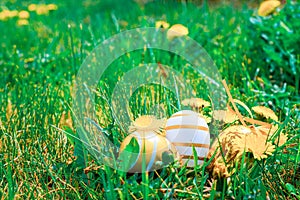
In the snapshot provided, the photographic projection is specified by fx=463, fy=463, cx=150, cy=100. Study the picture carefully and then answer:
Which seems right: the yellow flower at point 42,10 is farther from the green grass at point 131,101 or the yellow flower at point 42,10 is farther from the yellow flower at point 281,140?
the yellow flower at point 281,140

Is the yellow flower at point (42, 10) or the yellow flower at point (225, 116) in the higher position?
the yellow flower at point (42, 10)

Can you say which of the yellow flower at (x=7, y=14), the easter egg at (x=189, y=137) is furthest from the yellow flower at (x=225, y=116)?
the yellow flower at (x=7, y=14)

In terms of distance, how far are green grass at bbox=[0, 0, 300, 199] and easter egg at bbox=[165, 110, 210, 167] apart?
59 mm

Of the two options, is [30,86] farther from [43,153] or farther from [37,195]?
[37,195]

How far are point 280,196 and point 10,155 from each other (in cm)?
98

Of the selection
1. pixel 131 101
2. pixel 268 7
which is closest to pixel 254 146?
pixel 131 101

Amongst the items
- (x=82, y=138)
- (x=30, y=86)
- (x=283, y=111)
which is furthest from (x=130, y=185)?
(x=30, y=86)

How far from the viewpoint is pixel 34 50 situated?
10.1 ft

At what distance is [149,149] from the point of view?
140 cm

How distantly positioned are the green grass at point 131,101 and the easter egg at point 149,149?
0.04 meters

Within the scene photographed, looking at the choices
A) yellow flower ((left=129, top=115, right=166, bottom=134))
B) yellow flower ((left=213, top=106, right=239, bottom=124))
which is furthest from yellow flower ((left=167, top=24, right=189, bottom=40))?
yellow flower ((left=129, top=115, right=166, bottom=134))

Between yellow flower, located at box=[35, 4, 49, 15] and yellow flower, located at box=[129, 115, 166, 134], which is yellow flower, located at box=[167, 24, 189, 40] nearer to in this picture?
yellow flower, located at box=[129, 115, 166, 134]

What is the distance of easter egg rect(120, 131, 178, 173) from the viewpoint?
140 centimetres

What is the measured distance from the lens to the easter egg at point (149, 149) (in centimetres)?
140
